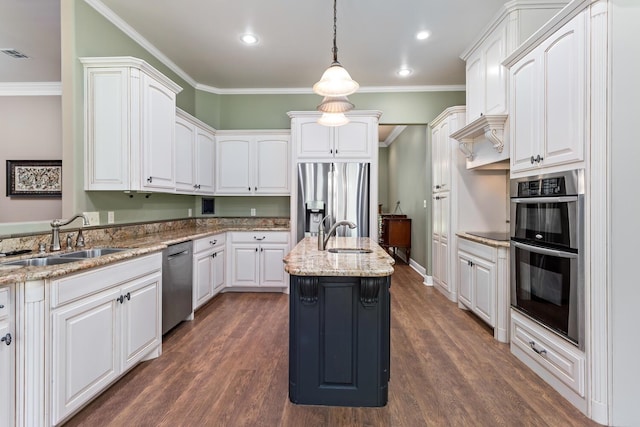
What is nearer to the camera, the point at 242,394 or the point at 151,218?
the point at 242,394

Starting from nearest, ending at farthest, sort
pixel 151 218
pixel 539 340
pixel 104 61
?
pixel 539 340 → pixel 104 61 → pixel 151 218

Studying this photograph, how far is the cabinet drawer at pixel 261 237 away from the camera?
4457 millimetres

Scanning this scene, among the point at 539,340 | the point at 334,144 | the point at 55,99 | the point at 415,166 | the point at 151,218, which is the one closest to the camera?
the point at 539,340

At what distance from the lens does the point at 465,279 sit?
12.1 ft

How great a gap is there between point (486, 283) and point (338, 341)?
77.1 inches

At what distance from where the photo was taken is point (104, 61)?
2.69m

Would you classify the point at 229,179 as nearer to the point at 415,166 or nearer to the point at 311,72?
the point at 311,72

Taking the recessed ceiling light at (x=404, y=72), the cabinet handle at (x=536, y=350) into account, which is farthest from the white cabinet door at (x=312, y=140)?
the cabinet handle at (x=536, y=350)

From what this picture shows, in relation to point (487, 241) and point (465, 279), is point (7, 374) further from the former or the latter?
point (465, 279)

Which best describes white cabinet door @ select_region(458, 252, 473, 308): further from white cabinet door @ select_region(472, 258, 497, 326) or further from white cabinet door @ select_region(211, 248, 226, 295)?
white cabinet door @ select_region(211, 248, 226, 295)

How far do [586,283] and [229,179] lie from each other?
4.14 metres

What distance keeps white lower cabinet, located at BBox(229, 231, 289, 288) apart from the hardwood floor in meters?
1.07

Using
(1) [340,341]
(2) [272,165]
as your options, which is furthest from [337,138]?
(1) [340,341]

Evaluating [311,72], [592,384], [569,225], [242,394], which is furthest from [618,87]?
[311,72]
